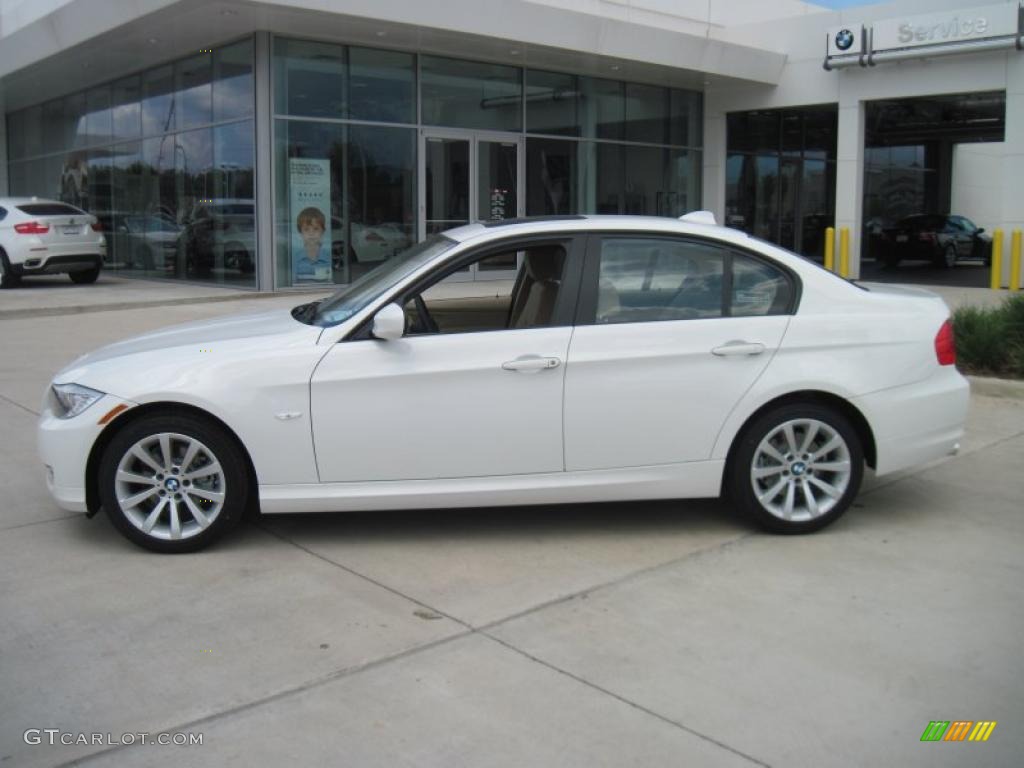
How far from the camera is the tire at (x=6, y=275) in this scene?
19.0 metres

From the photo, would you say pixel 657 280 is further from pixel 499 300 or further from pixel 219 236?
pixel 219 236

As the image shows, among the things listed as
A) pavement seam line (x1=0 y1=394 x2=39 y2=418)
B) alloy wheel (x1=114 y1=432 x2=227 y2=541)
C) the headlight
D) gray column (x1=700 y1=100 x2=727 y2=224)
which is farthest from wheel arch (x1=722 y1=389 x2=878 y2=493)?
gray column (x1=700 y1=100 x2=727 y2=224)

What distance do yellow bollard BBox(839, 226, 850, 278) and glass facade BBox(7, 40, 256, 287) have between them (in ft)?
39.3

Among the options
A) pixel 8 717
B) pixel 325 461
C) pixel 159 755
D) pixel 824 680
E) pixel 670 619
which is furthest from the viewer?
pixel 325 461

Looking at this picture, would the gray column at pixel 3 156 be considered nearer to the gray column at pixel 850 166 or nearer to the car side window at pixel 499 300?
the gray column at pixel 850 166

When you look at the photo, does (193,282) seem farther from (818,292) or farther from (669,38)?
(818,292)

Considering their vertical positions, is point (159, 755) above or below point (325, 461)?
below

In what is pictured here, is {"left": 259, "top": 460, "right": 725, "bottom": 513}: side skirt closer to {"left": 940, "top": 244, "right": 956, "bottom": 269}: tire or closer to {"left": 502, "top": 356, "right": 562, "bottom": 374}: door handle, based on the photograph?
{"left": 502, "top": 356, "right": 562, "bottom": 374}: door handle

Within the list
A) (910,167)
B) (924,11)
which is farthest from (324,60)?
(910,167)

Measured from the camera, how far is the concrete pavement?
332 cm

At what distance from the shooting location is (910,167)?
117 feet

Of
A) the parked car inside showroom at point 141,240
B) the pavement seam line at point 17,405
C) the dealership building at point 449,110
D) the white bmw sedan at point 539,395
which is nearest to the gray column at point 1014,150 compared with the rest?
the dealership building at point 449,110

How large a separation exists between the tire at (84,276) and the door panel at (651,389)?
17.6 metres

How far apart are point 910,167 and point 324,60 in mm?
24467
